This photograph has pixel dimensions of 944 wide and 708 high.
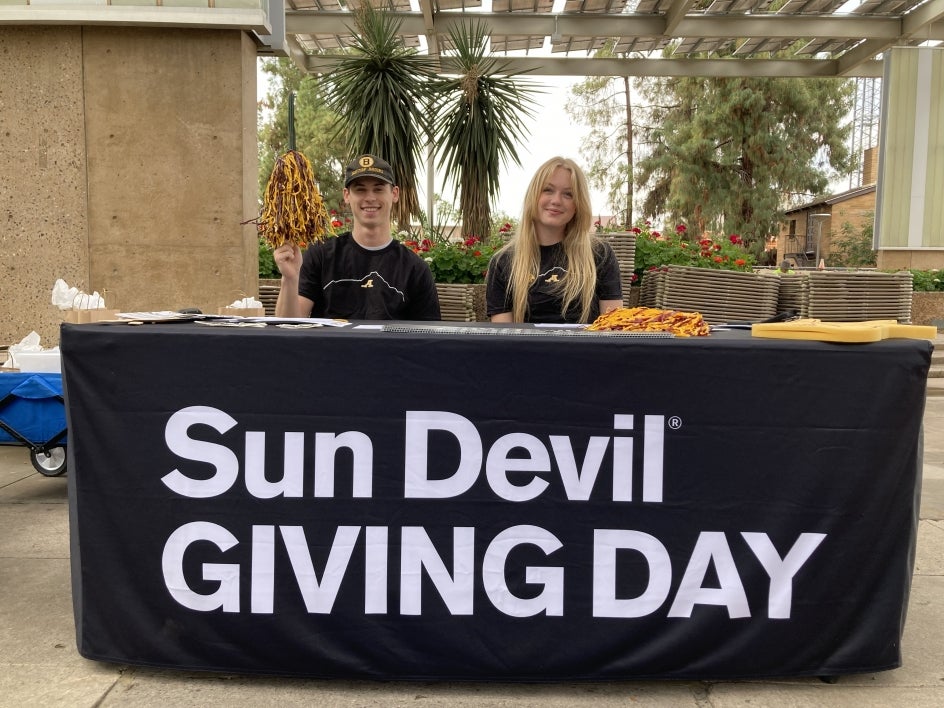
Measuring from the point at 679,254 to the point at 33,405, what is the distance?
599 cm

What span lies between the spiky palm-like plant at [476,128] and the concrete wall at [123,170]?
123 inches

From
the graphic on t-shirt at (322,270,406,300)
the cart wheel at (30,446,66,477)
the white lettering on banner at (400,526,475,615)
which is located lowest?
the cart wheel at (30,446,66,477)

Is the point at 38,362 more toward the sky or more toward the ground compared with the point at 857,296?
more toward the ground

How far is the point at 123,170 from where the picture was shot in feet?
24.7

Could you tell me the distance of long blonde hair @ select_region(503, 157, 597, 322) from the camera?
13.0ft

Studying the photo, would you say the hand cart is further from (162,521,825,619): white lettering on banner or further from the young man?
(162,521,825,619): white lettering on banner

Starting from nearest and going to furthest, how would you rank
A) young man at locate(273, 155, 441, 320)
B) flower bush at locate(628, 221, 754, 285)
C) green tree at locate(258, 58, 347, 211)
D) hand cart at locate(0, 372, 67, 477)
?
young man at locate(273, 155, 441, 320) < hand cart at locate(0, 372, 67, 477) < flower bush at locate(628, 221, 754, 285) < green tree at locate(258, 58, 347, 211)

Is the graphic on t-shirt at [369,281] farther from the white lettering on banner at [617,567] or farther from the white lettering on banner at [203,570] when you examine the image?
the white lettering on banner at [617,567]

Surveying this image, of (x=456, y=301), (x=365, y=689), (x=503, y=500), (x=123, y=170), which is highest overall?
(x=123, y=170)

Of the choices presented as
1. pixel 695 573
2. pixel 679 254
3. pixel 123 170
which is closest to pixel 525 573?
pixel 695 573

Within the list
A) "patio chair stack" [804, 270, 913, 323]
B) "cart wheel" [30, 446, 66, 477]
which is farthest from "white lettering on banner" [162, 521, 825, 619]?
"patio chair stack" [804, 270, 913, 323]

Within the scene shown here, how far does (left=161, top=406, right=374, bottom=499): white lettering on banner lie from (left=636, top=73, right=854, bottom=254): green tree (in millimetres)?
31084

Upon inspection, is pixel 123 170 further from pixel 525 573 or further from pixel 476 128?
pixel 525 573

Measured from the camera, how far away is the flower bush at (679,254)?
8.54 metres
